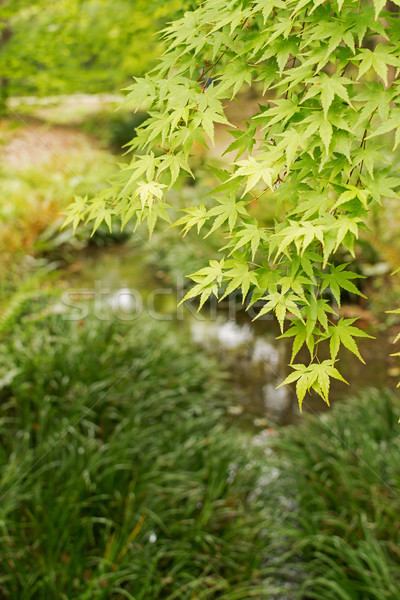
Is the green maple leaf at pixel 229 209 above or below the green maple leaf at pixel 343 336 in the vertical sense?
above

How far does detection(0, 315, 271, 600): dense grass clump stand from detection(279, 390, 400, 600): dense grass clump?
30 centimetres

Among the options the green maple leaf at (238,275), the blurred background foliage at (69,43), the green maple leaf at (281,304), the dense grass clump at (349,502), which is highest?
the green maple leaf at (238,275)

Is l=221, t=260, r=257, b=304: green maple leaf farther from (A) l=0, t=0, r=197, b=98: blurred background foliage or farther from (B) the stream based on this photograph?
(A) l=0, t=0, r=197, b=98: blurred background foliage

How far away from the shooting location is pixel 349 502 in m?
3.00

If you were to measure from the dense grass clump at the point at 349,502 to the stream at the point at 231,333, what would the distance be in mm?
405

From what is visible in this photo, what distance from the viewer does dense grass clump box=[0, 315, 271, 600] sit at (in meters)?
2.56

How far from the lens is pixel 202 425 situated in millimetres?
4062

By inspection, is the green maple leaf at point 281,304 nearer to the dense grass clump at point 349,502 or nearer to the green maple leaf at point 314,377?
the green maple leaf at point 314,377

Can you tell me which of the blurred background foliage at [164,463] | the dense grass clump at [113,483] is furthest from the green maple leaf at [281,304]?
the dense grass clump at [113,483]

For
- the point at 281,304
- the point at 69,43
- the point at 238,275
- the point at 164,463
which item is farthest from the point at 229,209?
the point at 69,43

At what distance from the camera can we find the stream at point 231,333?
4.63 meters

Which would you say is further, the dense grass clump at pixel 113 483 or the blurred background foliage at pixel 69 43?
the blurred background foliage at pixel 69 43

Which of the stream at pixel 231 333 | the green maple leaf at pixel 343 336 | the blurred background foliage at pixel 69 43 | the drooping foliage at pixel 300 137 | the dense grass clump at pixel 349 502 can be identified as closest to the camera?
the drooping foliage at pixel 300 137

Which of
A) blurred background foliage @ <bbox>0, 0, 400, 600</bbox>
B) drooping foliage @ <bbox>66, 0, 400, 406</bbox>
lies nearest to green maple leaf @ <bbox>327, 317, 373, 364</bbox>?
drooping foliage @ <bbox>66, 0, 400, 406</bbox>
